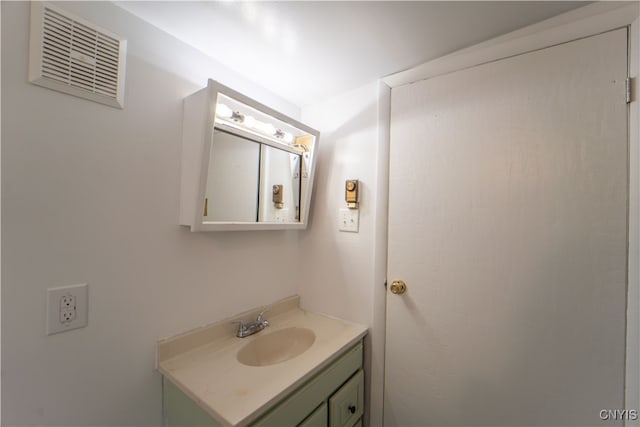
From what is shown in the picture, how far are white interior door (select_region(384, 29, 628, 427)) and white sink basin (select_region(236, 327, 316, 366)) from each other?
433 millimetres

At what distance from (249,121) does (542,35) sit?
3.90ft

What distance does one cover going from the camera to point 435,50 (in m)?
1.06

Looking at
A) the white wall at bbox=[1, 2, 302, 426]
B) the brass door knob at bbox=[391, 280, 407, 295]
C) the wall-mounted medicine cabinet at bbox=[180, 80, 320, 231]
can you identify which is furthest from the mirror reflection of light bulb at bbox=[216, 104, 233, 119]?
the brass door knob at bbox=[391, 280, 407, 295]

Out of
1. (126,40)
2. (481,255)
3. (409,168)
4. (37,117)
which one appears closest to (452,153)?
(409,168)

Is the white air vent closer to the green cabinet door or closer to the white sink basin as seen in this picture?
the white sink basin

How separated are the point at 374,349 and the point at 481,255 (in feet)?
2.26

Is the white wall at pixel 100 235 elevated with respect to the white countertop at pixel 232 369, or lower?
elevated

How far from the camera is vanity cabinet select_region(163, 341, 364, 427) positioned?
81cm

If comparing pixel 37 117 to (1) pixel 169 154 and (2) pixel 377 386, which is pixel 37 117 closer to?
(1) pixel 169 154

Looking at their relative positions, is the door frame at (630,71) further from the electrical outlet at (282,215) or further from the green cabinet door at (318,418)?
the electrical outlet at (282,215)

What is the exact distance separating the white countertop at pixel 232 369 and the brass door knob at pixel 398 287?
0.26 meters

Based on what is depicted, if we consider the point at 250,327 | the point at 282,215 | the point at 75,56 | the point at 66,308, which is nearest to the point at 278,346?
the point at 250,327

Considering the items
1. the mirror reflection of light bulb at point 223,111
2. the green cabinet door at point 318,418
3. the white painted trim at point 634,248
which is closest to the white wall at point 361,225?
the green cabinet door at point 318,418

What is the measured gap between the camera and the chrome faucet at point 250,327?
1194 mm
